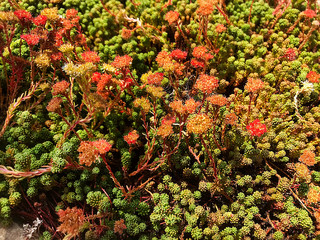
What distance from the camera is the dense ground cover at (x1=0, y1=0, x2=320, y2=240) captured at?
5.57ft

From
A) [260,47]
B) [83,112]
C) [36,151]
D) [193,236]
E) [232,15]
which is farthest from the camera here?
[232,15]

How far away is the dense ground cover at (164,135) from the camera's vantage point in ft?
5.57

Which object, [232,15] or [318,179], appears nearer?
[318,179]

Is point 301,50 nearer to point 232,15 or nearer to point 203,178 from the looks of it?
point 232,15

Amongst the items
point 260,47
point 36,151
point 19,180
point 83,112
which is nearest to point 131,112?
point 83,112

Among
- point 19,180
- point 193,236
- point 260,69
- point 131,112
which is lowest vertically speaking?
point 193,236

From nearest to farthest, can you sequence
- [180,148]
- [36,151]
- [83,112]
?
[36,151] → [180,148] → [83,112]

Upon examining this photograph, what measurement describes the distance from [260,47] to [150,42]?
45.8 inches

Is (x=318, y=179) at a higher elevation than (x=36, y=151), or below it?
below

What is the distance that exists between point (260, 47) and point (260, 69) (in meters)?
0.30

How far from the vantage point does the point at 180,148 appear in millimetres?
2008

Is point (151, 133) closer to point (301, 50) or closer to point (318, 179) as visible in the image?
point (318, 179)

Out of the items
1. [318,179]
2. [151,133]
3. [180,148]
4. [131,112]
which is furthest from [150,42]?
[318,179]

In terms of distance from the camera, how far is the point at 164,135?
1.61 m
